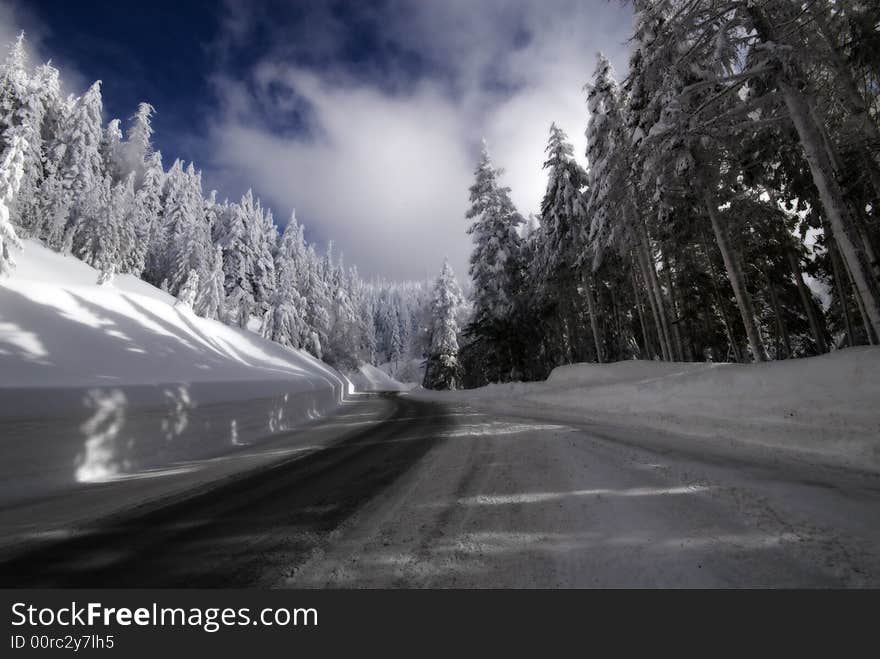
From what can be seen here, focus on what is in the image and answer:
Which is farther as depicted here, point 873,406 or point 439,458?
point 439,458

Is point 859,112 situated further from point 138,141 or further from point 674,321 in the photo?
point 138,141

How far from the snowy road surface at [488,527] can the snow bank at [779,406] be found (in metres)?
0.66

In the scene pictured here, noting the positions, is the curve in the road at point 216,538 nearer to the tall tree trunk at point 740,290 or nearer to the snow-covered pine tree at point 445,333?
the tall tree trunk at point 740,290

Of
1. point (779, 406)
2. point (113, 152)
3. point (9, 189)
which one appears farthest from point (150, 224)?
point (779, 406)

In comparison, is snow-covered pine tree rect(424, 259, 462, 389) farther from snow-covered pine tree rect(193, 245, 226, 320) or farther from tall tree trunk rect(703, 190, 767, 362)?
tall tree trunk rect(703, 190, 767, 362)

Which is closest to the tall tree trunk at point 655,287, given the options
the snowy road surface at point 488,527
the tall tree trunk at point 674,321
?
the tall tree trunk at point 674,321

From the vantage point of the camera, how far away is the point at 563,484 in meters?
3.74

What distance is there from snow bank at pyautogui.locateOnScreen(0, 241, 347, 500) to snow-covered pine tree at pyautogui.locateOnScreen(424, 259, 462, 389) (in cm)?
2249

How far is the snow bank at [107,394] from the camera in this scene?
213 inches
